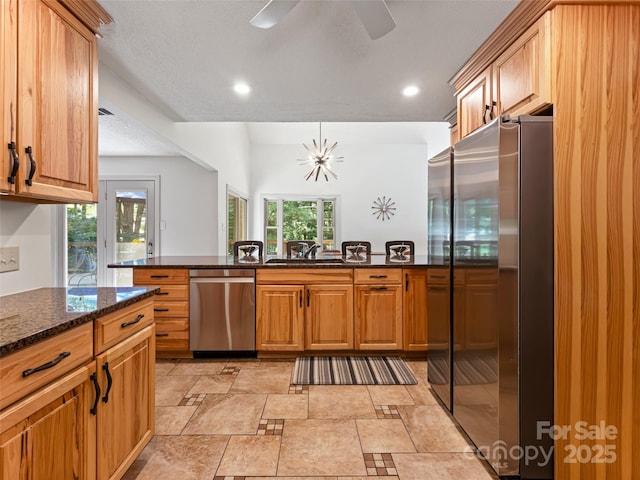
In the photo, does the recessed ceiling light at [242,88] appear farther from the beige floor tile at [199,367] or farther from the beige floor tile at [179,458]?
the beige floor tile at [179,458]

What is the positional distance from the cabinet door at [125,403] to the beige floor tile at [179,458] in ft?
0.50

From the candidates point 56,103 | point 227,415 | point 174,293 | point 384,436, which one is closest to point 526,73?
point 384,436

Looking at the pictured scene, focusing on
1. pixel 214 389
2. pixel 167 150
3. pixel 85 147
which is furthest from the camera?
pixel 167 150

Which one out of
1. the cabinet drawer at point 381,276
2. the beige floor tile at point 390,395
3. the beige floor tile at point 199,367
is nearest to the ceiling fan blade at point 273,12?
the cabinet drawer at point 381,276

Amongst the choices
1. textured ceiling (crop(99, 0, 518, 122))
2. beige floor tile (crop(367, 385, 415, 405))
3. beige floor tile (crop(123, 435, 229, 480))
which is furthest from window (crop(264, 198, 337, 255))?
beige floor tile (crop(123, 435, 229, 480))

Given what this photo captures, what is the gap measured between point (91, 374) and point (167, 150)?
419cm

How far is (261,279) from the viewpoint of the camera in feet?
10.5

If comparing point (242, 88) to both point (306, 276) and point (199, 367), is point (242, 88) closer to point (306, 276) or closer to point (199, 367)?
point (306, 276)

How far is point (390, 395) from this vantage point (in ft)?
8.40

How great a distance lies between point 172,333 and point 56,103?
2199mm

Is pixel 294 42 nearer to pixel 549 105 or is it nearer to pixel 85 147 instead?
pixel 85 147

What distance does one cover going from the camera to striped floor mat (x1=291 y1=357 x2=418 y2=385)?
110 inches

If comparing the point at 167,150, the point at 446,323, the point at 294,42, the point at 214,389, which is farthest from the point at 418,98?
the point at 167,150

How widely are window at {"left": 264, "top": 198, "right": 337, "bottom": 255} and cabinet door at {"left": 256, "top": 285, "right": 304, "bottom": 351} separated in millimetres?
5335
